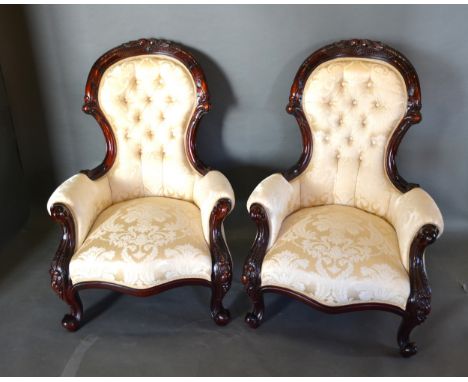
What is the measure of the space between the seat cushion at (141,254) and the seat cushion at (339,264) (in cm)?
27

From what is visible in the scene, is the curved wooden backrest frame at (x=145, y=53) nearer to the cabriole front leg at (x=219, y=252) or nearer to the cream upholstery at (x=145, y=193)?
the cream upholstery at (x=145, y=193)

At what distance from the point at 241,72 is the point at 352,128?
0.55 meters

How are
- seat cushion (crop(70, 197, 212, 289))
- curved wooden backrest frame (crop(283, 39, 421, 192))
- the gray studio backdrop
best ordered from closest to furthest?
seat cushion (crop(70, 197, 212, 289))
curved wooden backrest frame (crop(283, 39, 421, 192))
the gray studio backdrop

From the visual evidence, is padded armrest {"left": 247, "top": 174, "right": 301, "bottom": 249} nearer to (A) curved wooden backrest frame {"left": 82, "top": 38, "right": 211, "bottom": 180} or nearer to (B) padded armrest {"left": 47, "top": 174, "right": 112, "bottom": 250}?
(A) curved wooden backrest frame {"left": 82, "top": 38, "right": 211, "bottom": 180}

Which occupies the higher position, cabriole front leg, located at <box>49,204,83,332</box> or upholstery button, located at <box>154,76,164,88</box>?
upholstery button, located at <box>154,76,164,88</box>

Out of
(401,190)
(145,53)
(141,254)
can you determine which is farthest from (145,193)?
(401,190)

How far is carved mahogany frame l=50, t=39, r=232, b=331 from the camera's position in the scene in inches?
63.3

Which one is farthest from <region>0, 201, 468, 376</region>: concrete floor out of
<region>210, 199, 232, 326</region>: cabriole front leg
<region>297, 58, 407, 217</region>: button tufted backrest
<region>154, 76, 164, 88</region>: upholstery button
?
<region>154, 76, 164, 88</region>: upholstery button

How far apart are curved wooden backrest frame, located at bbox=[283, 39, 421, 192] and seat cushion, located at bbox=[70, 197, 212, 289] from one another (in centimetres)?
51

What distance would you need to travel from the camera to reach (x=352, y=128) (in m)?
1.80

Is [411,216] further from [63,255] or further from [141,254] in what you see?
[63,255]

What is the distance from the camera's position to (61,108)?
213 cm
